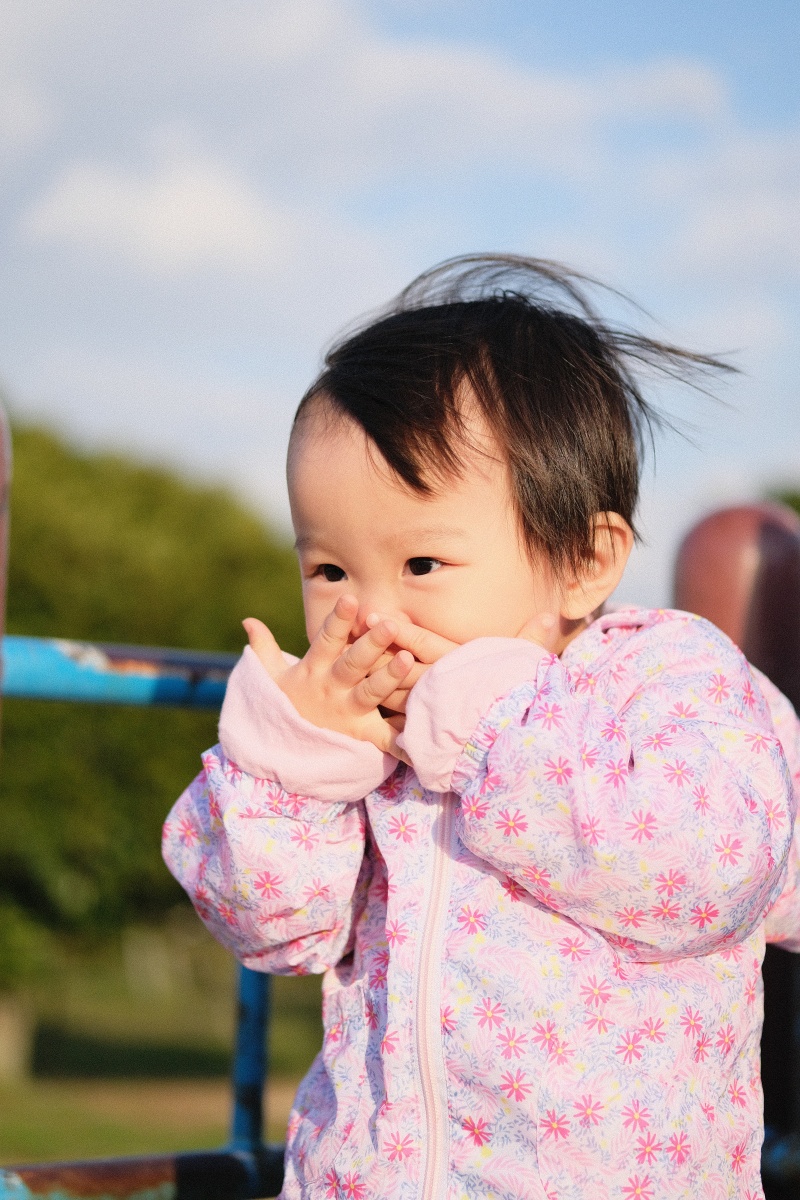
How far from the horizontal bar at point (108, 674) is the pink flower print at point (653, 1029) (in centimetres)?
78

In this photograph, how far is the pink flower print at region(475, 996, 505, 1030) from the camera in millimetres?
1296

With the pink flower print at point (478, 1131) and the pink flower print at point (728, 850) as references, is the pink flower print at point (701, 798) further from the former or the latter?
the pink flower print at point (478, 1131)

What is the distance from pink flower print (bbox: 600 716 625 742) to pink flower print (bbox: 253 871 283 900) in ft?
1.30

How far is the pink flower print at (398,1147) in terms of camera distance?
129 centimetres

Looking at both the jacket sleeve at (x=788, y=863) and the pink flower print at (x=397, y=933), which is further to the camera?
the jacket sleeve at (x=788, y=863)

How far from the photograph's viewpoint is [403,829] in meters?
1.42

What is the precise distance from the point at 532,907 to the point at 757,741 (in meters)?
0.30

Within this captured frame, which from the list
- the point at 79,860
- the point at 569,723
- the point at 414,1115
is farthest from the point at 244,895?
the point at 79,860

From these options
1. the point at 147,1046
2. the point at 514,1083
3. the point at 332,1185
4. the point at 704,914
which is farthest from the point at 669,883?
the point at 147,1046

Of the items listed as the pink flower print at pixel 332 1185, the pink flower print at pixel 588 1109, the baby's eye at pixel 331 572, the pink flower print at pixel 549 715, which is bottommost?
the pink flower print at pixel 332 1185

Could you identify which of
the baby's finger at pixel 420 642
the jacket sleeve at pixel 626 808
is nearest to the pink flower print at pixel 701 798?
the jacket sleeve at pixel 626 808

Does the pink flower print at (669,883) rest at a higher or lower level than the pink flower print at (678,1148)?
higher

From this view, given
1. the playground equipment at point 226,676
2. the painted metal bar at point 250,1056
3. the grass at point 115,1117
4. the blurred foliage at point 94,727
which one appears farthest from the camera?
the blurred foliage at point 94,727

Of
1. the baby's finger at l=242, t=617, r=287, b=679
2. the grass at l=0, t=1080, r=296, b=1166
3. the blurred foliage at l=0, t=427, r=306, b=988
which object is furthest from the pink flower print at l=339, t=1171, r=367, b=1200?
the blurred foliage at l=0, t=427, r=306, b=988
